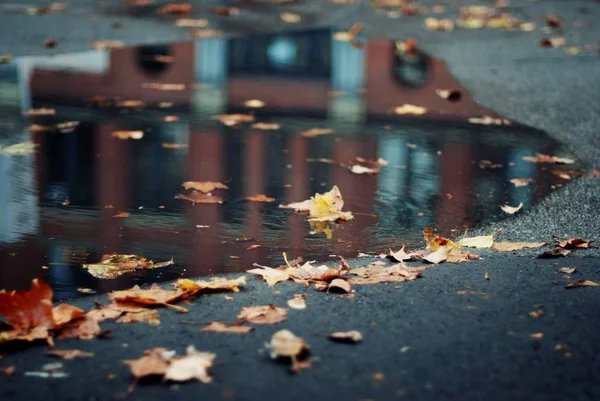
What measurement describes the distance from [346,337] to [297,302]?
1.36 ft

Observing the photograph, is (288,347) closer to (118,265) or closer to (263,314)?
(263,314)

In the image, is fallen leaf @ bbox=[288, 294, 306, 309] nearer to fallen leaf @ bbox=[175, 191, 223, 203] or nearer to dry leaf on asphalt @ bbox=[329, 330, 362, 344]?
dry leaf on asphalt @ bbox=[329, 330, 362, 344]

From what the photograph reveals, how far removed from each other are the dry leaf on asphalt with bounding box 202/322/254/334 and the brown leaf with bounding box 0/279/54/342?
0.51 metres

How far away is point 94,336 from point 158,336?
0.68 feet

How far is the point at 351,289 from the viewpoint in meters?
3.60

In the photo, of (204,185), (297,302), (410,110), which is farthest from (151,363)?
(410,110)

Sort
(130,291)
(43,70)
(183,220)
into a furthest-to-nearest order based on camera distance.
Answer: (43,70) → (183,220) → (130,291)

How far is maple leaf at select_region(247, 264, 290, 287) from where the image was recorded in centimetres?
373

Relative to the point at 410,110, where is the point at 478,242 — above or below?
below

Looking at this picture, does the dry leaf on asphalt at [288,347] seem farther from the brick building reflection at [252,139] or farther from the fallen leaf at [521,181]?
the fallen leaf at [521,181]

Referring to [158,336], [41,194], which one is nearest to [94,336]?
[158,336]

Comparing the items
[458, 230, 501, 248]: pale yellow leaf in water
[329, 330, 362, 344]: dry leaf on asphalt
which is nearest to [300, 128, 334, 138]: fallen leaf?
[458, 230, 501, 248]: pale yellow leaf in water

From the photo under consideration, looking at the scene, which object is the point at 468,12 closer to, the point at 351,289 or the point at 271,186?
the point at 271,186

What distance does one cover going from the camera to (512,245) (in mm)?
4301
